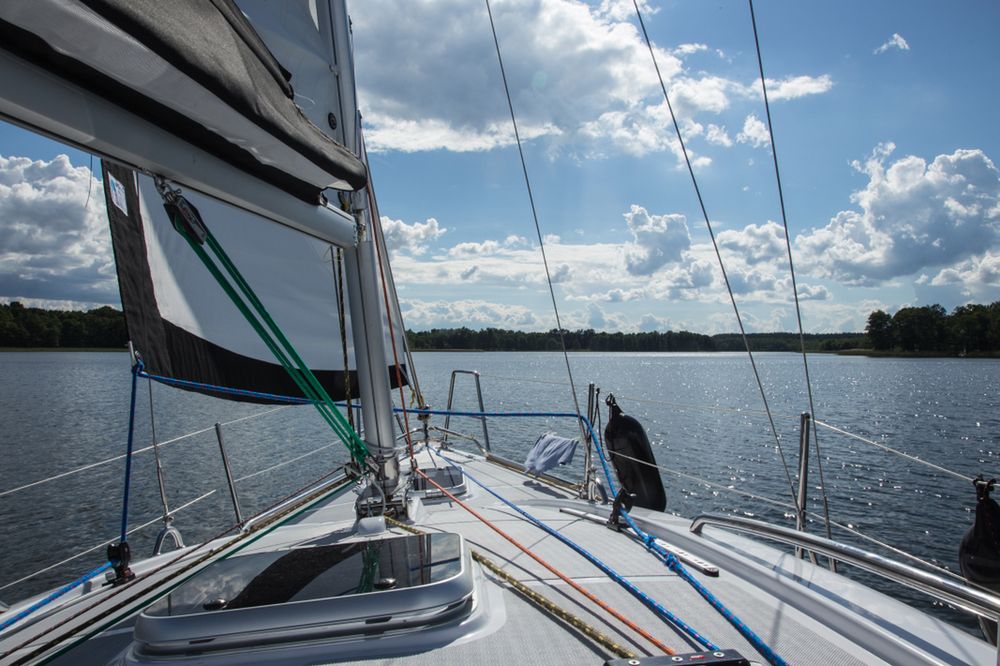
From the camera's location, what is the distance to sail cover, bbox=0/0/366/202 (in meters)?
0.98

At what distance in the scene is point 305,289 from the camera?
3.64 m

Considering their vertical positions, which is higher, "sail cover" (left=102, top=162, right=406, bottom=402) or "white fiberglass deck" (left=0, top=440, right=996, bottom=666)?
"sail cover" (left=102, top=162, right=406, bottom=402)

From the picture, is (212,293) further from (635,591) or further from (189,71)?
(635,591)

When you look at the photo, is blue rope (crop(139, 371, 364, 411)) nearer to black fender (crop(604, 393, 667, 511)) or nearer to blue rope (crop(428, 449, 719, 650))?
blue rope (crop(428, 449, 719, 650))

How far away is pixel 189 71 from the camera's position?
120cm

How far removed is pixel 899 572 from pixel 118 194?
12.2 ft

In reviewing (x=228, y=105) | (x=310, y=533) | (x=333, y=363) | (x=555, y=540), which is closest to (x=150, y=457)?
(x=333, y=363)

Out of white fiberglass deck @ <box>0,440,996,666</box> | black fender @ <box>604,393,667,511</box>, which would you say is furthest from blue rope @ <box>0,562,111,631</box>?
black fender @ <box>604,393,667,511</box>

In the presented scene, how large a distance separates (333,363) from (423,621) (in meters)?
2.46

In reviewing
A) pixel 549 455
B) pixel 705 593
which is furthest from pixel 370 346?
pixel 549 455

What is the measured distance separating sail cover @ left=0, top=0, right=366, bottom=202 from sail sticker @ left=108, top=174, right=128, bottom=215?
1.74m

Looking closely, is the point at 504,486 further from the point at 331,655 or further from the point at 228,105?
the point at 228,105

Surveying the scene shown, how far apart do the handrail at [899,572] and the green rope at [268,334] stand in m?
1.59

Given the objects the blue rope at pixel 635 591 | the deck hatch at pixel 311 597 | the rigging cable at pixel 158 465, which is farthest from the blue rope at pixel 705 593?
the rigging cable at pixel 158 465
